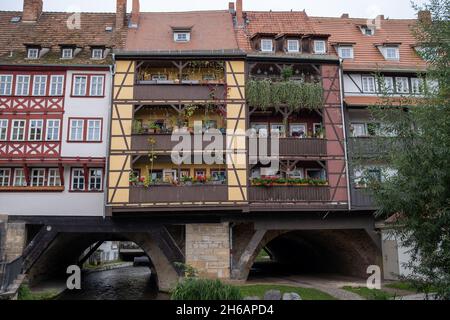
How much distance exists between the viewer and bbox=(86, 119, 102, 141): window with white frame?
67.8 feet

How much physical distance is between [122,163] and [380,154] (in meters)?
11.5

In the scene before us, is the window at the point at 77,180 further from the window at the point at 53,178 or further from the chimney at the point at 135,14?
the chimney at the point at 135,14

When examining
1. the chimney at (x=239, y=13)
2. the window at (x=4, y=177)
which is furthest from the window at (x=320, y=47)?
the window at (x=4, y=177)

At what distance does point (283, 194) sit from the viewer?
19.7 metres

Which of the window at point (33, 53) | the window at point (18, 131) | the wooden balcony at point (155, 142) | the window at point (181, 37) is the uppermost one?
the window at point (181, 37)

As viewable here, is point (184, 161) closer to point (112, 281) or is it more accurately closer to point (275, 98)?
point (275, 98)

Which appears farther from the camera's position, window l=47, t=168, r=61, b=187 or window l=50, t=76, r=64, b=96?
window l=50, t=76, r=64, b=96

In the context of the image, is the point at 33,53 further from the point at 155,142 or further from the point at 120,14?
the point at 155,142

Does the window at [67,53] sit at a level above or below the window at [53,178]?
above

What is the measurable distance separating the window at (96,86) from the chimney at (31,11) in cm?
615

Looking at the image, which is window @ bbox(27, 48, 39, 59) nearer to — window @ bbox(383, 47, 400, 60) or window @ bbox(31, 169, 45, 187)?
window @ bbox(31, 169, 45, 187)

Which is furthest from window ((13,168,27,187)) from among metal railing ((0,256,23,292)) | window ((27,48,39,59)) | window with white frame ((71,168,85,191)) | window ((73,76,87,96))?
window ((27,48,39,59))

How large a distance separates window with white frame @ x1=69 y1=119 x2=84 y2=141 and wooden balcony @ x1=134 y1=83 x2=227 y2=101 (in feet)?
9.41

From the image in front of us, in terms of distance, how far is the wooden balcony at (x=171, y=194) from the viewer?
19.2 metres
